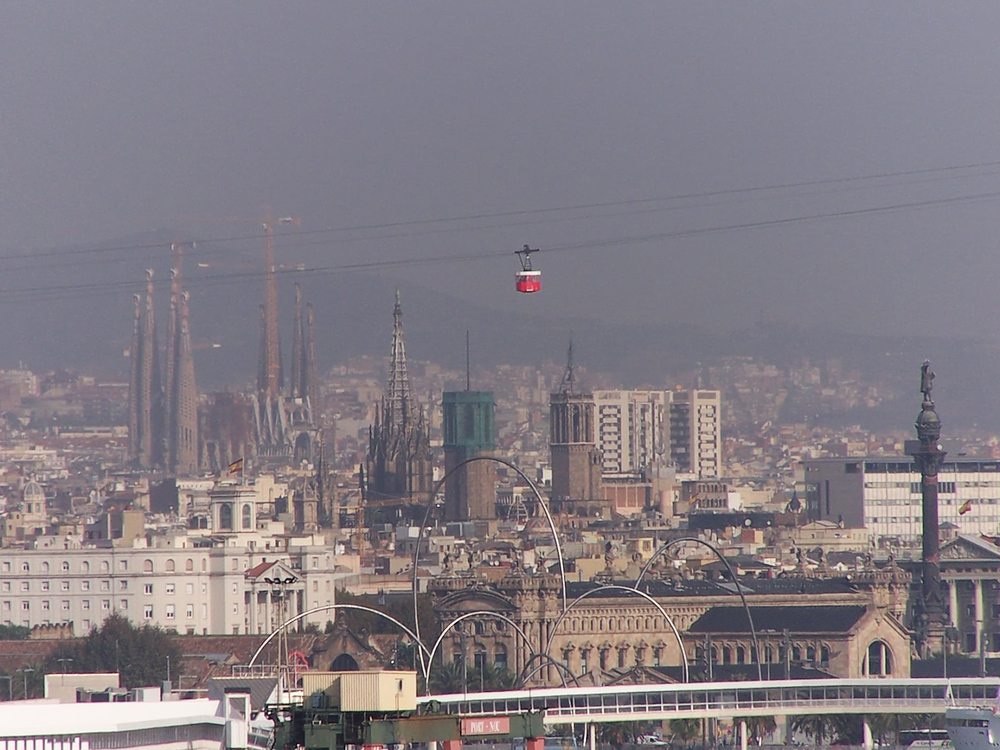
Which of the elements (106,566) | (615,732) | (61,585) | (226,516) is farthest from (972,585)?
(615,732)

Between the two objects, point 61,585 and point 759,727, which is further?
point 61,585

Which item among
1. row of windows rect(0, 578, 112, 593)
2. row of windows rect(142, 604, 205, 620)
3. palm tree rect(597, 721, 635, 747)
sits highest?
row of windows rect(0, 578, 112, 593)

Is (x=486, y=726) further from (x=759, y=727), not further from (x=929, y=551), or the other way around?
(x=929, y=551)

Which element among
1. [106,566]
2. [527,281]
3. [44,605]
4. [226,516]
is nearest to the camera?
[527,281]

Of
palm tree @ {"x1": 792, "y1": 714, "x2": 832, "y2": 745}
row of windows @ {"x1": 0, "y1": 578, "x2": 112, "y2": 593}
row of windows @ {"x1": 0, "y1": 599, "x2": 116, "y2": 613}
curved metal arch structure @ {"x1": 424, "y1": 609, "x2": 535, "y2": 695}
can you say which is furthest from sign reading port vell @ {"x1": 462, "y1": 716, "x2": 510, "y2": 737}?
row of windows @ {"x1": 0, "y1": 599, "x2": 116, "y2": 613}

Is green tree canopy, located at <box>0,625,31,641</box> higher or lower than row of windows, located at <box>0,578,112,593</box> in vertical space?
lower

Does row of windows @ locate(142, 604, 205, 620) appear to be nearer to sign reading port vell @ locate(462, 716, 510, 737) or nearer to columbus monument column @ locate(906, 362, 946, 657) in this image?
columbus monument column @ locate(906, 362, 946, 657)

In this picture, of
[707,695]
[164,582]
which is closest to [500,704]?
[707,695]
